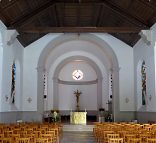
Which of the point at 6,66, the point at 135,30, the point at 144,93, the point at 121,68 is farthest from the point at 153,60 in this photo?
the point at 6,66

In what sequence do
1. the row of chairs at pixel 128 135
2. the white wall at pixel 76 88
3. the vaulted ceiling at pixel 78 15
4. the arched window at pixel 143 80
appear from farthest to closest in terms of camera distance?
1. the white wall at pixel 76 88
2. the arched window at pixel 143 80
3. the vaulted ceiling at pixel 78 15
4. the row of chairs at pixel 128 135

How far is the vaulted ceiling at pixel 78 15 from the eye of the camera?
52.5 feet

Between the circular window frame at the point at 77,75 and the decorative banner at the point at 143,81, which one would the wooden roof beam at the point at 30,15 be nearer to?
the decorative banner at the point at 143,81

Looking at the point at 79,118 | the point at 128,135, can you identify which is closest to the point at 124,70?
the point at 79,118

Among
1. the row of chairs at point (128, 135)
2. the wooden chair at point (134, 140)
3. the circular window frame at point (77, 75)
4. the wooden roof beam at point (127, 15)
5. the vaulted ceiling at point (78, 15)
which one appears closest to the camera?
the wooden chair at point (134, 140)

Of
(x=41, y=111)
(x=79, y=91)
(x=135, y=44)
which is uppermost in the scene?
(x=135, y=44)

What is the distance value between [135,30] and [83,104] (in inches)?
623

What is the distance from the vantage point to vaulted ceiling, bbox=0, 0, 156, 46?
16016 mm

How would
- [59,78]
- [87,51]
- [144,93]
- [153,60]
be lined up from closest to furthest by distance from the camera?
[153,60] → [144,93] → [87,51] → [59,78]

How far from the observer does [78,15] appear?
63.8 feet

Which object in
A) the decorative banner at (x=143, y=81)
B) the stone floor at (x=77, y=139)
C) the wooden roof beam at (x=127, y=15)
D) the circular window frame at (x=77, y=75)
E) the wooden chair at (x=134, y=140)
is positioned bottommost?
the stone floor at (x=77, y=139)

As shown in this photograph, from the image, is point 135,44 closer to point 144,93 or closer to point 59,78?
point 144,93

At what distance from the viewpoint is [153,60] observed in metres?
17.2

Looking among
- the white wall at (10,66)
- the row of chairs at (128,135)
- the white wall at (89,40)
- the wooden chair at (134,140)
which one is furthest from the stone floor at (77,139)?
the white wall at (89,40)
